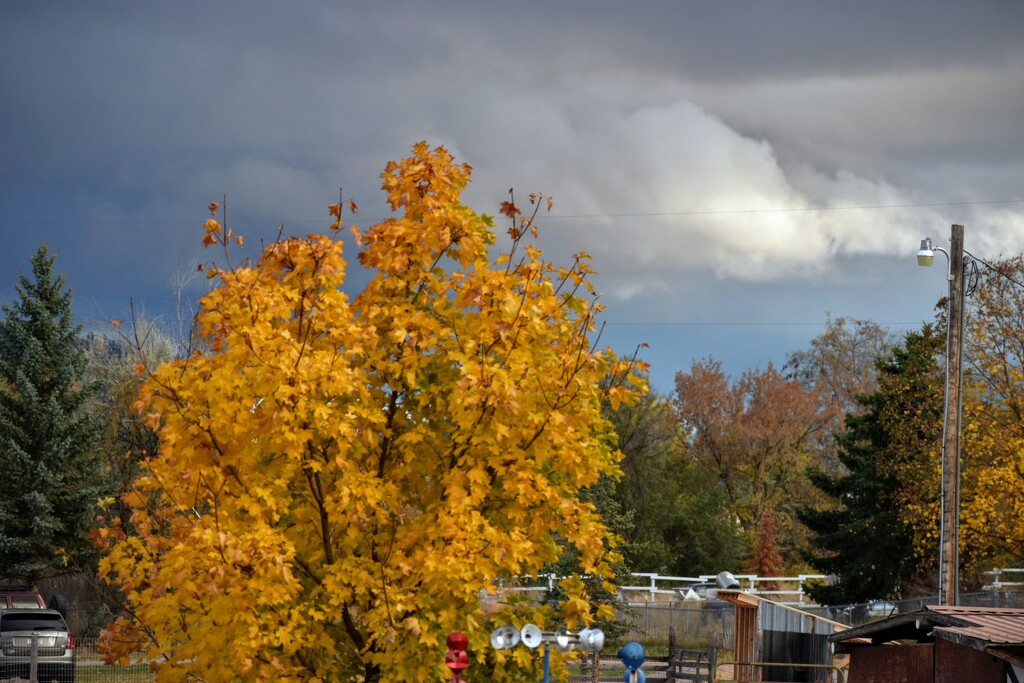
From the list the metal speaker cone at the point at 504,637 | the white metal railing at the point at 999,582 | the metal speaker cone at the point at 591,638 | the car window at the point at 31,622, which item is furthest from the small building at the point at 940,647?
the white metal railing at the point at 999,582

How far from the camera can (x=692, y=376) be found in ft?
244

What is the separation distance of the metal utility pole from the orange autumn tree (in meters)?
15.8

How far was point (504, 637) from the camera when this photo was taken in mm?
11945

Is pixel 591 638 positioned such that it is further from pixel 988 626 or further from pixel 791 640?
pixel 791 640

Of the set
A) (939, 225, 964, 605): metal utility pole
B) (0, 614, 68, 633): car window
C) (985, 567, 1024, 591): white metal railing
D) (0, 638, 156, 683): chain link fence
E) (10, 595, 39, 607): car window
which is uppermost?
(939, 225, 964, 605): metal utility pole

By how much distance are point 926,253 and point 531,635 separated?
1747cm

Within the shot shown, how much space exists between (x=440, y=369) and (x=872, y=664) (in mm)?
9433

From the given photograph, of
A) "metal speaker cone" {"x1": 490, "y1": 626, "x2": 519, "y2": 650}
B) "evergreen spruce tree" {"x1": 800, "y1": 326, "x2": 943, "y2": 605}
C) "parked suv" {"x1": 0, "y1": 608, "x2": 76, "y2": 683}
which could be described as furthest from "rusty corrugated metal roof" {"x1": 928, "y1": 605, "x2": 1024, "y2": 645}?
"evergreen spruce tree" {"x1": 800, "y1": 326, "x2": 943, "y2": 605}

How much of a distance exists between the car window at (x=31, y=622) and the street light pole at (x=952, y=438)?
19.3 metres

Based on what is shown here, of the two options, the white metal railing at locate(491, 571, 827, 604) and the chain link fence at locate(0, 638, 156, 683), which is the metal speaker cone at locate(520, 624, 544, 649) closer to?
the chain link fence at locate(0, 638, 156, 683)

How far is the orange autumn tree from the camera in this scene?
1147cm

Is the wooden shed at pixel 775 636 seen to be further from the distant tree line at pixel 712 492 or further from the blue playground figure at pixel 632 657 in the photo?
the blue playground figure at pixel 632 657

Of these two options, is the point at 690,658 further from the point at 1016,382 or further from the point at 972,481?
the point at 1016,382

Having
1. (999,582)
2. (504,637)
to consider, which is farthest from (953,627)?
(999,582)
